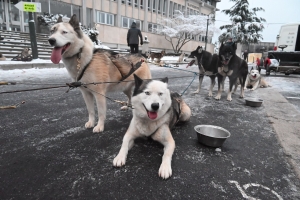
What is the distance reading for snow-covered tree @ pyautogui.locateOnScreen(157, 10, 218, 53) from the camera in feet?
102

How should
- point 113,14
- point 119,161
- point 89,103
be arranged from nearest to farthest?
1. point 119,161
2. point 89,103
3. point 113,14

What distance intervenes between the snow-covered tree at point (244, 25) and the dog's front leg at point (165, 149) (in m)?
33.8

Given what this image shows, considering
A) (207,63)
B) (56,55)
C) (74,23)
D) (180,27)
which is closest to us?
(56,55)

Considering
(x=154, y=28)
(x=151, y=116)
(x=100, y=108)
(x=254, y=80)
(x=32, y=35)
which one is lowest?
(x=100, y=108)

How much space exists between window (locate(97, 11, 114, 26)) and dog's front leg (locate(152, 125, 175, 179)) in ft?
76.4

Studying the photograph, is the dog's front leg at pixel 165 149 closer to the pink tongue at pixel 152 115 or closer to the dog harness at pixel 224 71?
the pink tongue at pixel 152 115

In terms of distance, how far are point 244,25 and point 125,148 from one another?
36815 mm

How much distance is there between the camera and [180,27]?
106 feet

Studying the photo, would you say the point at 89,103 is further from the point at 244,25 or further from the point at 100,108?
the point at 244,25

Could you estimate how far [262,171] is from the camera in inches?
79.3

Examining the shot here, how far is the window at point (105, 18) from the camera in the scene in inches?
885

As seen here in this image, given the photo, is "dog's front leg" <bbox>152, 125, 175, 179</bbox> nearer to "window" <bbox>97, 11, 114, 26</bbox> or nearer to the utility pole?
the utility pole

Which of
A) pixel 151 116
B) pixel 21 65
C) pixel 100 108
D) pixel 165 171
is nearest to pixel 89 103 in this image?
pixel 100 108

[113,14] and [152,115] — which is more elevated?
[113,14]
